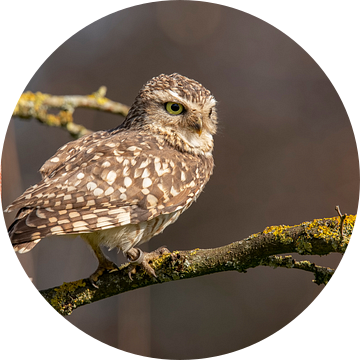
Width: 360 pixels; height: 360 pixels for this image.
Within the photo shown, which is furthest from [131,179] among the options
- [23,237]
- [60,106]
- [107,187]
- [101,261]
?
[60,106]

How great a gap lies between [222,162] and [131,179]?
3.02 meters

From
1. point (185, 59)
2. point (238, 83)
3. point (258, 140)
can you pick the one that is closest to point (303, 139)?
point (258, 140)

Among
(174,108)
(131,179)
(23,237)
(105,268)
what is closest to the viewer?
(23,237)

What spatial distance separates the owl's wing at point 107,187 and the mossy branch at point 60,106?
2.92 feet

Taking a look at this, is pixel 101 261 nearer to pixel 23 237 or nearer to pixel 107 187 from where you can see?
pixel 107 187

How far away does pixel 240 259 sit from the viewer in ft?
8.27

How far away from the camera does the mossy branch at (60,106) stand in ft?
13.1

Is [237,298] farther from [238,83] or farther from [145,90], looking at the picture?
[145,90]

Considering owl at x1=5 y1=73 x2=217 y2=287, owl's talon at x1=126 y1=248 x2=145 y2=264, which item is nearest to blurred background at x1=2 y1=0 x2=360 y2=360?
owl at x1=5 y1=73 x2=217 y2=287

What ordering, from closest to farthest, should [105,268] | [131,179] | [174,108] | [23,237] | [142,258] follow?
[23,237], [142,258], [131,179], [105,268], [174,108]

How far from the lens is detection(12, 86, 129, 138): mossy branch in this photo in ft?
13.1

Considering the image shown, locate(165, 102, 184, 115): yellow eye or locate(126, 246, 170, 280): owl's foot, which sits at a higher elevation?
locate(165, 102, 184, 115): yellow eye

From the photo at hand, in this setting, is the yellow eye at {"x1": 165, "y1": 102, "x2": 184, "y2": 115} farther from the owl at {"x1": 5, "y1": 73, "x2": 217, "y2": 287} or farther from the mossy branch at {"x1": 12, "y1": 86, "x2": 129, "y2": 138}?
the mossy branch at {"x1": 12, "y1": 86, "x2": 129, "y2": 138}

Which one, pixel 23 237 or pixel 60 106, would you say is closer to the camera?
pixel 23 237
